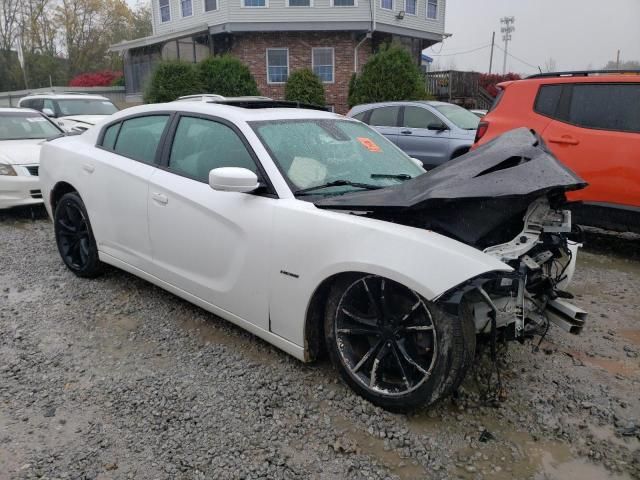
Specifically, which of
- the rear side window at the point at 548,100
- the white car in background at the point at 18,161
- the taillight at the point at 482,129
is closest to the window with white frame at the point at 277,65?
the white car in background at the point at 18,161

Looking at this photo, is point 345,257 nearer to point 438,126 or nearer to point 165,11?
point 438,126

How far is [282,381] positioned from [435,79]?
2235cm

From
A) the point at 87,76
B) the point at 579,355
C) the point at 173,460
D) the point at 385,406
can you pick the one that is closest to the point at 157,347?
the point at 173,460

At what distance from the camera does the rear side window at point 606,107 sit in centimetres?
504

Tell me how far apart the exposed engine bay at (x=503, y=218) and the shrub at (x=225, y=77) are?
705 inches

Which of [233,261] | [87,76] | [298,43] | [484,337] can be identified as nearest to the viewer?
[484,337]

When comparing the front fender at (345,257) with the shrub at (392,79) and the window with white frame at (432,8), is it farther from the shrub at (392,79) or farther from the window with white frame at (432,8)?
the window with white frame at (432,8)

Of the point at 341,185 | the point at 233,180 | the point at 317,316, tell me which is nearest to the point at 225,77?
the point at 341,185

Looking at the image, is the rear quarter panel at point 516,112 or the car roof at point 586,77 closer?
the car roof at point 586,77

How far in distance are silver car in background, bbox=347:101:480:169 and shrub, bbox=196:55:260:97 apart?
10.4 meters

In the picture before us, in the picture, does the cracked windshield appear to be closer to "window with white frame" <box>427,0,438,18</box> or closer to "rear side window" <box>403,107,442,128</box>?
"rear side window" <box>403,107,442,128</box>

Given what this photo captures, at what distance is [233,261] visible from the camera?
315cm

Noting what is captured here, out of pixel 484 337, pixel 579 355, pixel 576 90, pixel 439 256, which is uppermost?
pixel 576 90

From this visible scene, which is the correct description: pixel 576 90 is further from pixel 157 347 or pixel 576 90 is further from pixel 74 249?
pixel 74 249
